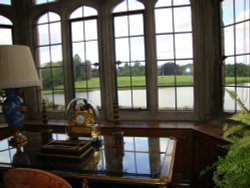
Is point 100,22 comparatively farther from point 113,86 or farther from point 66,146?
point 66,146

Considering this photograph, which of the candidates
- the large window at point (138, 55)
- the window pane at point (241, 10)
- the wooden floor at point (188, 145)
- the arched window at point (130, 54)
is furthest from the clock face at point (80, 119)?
the window pane at point (241, 10)

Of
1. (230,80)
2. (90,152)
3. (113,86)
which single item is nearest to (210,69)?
(230,80)

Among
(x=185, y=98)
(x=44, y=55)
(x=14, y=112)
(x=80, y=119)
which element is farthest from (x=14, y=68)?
(x=185, y=98)

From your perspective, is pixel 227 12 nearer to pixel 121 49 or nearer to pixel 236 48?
pixel 236 48

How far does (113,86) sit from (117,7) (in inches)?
39.7

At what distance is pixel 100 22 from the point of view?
312 cm

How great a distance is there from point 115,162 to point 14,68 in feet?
3.76

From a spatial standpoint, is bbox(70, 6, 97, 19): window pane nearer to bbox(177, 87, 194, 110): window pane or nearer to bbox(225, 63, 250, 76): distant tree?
bbox(177, 87, 194, 110): window pane

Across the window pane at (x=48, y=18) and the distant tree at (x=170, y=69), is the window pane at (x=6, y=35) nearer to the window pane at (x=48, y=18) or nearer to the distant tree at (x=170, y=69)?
the window pane at (x=48, y=18)

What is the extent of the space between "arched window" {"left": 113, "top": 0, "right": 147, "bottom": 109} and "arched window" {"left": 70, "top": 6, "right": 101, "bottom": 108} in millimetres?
296

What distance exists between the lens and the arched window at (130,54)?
119 inches

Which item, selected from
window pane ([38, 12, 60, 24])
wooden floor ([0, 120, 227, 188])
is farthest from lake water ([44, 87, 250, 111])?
window pane ([38, 12, 60, 24])

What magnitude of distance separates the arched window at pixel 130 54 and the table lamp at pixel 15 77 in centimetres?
127

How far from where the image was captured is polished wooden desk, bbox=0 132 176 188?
1.39m
